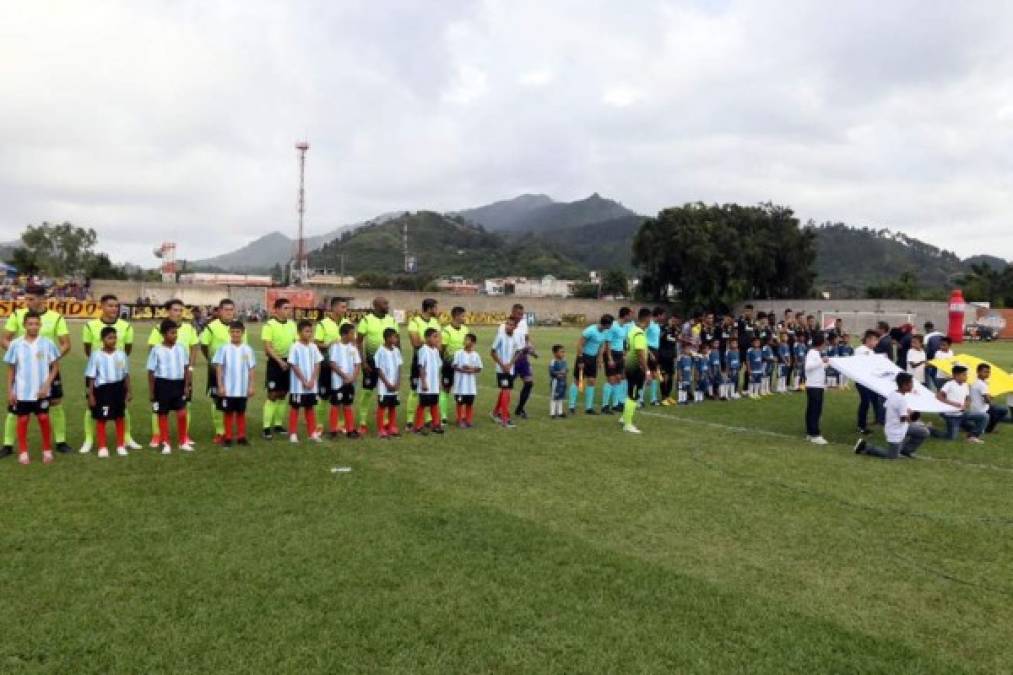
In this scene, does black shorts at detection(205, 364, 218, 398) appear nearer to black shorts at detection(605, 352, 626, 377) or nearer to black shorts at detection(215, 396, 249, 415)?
black shorts at detection(215, 396, 249, 415)

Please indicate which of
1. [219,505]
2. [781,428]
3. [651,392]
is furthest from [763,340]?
[219,505]

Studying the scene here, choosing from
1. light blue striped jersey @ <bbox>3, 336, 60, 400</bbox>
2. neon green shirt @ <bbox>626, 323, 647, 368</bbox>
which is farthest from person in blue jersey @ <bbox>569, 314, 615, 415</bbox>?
light blue striped jersey @ <bbox>3, 336, 60, 400</bbox>

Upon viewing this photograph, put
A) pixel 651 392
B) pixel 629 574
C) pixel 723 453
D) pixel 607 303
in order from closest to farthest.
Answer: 1. pixel 629 574
2. pixel 723 453
3. pixel 651 392
4. pixel 607 303

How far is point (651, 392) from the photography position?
15266mm

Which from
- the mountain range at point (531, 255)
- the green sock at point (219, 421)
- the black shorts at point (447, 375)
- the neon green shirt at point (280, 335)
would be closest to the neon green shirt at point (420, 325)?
the black shorts at point (447, 375)

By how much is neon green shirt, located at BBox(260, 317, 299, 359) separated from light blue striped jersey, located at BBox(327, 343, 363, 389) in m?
0.59

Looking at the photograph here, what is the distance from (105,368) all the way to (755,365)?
1314cm

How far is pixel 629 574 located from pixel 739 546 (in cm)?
125

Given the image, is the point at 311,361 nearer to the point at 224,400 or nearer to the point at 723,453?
the point at 224,400

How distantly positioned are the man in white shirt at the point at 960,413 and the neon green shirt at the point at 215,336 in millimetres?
11044

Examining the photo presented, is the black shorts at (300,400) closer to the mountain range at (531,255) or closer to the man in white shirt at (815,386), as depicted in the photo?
the man in white shirt at (815,386)

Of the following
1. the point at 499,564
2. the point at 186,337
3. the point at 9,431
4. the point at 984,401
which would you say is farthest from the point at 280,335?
the point at 984,401

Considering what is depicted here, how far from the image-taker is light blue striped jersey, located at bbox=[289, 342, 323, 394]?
32.4ft

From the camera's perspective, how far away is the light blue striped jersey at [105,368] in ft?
28.5
